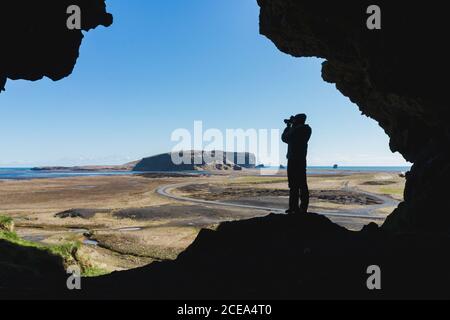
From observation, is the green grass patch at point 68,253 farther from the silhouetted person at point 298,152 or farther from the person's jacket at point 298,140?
the person's jacket at point 298,140

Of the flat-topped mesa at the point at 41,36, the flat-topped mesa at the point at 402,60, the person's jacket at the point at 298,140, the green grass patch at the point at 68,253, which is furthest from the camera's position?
the green grass patch at the point at 68,253

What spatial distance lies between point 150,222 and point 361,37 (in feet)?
80.8

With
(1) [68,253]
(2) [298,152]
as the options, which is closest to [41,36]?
(1) [68,253]

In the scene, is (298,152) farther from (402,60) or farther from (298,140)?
(402,60)

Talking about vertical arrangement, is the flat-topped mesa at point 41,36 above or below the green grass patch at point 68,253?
above

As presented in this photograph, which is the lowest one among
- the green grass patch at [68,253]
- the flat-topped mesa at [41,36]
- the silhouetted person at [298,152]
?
the green grass patch at [68,253]

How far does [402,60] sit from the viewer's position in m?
12.7

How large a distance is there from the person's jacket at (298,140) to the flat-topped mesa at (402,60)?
4.05 meters

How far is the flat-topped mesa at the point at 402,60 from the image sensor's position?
12312mm

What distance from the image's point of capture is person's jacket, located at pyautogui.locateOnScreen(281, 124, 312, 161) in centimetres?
1295

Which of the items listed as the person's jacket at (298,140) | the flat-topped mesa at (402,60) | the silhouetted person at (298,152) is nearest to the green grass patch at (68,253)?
the silhouetted person at (298,152)
